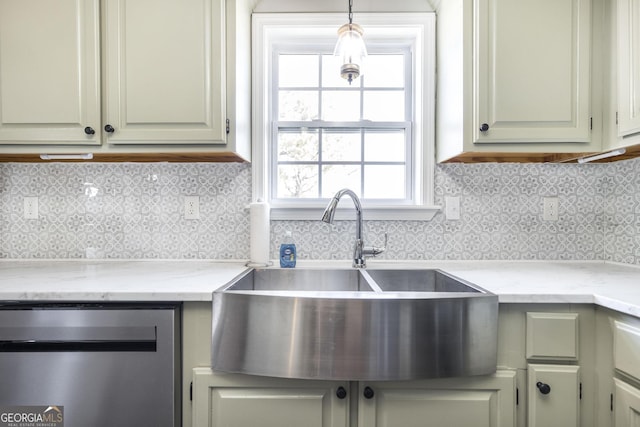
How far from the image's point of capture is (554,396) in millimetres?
1109

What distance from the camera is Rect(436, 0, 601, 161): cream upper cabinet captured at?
1438 mm

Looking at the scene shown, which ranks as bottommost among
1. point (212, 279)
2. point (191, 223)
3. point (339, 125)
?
point (212, 279)

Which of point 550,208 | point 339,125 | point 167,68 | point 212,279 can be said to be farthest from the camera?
point 339,125

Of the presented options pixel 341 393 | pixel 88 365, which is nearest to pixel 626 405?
pixel 341 393

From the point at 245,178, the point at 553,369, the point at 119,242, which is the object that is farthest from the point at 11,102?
the point at 553,369

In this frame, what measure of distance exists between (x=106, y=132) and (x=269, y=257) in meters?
0.92

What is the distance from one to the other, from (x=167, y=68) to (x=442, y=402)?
1623 millimetres

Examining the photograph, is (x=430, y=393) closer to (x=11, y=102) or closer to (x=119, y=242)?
(x=119, y=242)

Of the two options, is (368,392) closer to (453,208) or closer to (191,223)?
(453,208)

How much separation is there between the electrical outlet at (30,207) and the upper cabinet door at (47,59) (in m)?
0.45

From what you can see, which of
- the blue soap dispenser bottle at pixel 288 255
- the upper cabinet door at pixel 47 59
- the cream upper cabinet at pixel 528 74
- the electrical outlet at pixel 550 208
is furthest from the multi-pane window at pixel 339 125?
the upper cabinet door at pixel 47 59

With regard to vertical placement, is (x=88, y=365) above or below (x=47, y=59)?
below

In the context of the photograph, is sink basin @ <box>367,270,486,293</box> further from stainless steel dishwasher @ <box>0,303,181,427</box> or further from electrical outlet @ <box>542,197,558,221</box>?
stainless steel dishwasher @ <box>0,303,181,427</box>

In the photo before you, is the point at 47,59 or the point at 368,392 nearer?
the point at 368,392
